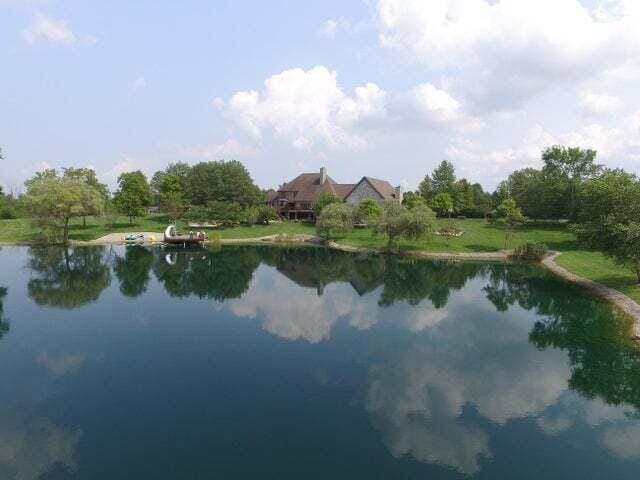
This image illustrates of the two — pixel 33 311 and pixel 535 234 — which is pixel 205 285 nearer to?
pixel 33 311

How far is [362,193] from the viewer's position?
71188mm

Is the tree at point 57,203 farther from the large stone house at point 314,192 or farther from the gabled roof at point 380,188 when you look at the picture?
the gabled roof at point 380,188

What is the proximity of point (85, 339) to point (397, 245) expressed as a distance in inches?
1438

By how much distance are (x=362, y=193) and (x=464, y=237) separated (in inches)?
940

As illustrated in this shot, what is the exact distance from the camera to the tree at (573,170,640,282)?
23719mm

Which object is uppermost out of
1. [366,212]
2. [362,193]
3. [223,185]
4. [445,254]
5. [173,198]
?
[223,185]

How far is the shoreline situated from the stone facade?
53.9 ft

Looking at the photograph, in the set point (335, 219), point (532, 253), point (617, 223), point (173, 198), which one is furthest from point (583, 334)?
point (173, 198)

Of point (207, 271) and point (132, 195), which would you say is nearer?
point (207, 271)

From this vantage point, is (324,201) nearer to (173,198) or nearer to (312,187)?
(312,187)

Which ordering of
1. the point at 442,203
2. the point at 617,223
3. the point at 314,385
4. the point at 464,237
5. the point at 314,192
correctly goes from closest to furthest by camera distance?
the point at 314,385 → the point at 617,223 → the point at 464,237 → the point at 442,203 → the point at 314,192

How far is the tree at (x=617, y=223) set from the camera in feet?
77.8

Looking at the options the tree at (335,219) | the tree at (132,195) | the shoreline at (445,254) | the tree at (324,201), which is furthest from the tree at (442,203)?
the tree at (132,195)

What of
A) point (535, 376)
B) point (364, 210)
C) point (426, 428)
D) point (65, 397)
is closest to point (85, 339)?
point (65, 397)
